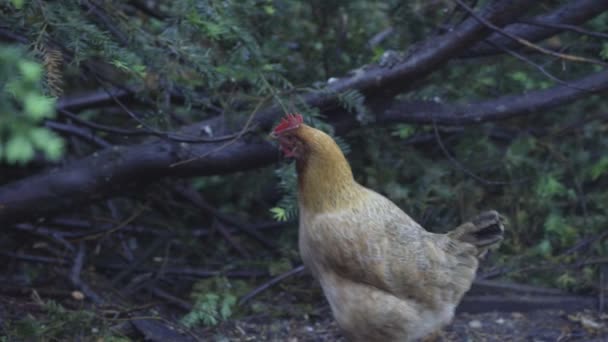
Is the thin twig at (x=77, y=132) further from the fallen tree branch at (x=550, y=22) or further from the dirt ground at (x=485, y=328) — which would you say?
the fallen tree branch at (x=550, y=22)

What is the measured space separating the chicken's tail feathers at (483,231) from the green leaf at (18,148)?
258cm

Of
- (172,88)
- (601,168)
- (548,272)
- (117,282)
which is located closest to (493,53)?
(601,168)

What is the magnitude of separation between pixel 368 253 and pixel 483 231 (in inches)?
26.1

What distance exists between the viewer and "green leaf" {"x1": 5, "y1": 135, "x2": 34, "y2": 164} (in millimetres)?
1507

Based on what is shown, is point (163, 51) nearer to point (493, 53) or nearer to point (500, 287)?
point (493, 53)

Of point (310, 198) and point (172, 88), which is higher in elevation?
point (172, 88)

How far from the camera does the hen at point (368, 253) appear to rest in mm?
3414

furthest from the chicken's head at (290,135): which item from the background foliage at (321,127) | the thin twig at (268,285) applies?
the thin twig at (268,285)

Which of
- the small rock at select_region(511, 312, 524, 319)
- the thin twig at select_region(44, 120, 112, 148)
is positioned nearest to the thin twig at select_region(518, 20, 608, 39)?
the small rock at select_region(511, 312, 524, 319)

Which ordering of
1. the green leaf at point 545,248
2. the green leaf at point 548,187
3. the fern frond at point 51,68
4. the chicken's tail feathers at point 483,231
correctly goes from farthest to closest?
1. the green leaf at point 548,187
2. the green leaf at point 545,248
3. the chicken's tail feathers at point 483,231
4. the fern frond at point 51,68

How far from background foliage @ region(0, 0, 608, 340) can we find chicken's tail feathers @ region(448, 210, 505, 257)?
49cm

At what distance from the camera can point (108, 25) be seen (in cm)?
360

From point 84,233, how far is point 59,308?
1.07 metres

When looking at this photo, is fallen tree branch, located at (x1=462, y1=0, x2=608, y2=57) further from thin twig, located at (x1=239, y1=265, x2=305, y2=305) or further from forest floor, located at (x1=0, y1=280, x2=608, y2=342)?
thin twig, located at (x1=239, y1=265, x2=305, y2=305)
